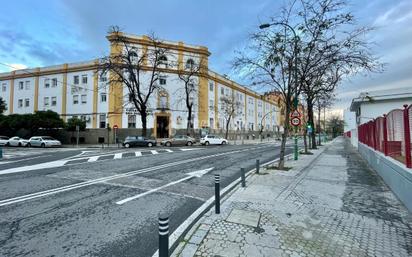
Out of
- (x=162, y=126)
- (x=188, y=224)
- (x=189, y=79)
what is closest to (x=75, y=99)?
(x=162, y=126)

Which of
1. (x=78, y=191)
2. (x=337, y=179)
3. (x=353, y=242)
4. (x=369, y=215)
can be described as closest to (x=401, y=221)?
(x=369, y=215)

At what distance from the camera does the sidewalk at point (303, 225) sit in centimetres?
402

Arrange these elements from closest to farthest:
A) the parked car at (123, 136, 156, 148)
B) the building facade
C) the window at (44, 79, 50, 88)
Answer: the parked car at (123, 136, 156, 148) < the building facade < the window at (44, 79, 50, 88)

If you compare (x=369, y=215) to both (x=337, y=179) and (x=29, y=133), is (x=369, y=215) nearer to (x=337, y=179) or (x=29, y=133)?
(x=337, y=179)

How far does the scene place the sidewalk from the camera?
402 cm

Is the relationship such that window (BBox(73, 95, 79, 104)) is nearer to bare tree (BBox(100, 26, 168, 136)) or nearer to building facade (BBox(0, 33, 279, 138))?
building facade (BBox(0, 33, 279, 138))

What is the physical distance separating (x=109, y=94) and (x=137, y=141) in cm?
1261

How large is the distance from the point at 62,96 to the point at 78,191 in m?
41.4

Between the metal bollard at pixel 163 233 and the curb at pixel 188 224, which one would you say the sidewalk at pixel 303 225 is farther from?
the metal bollard at pixel 163 233

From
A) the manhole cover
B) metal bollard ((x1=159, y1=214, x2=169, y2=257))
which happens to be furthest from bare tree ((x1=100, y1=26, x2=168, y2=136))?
metal bollard ((x1=159, y1=214, x2=169, y2=257))

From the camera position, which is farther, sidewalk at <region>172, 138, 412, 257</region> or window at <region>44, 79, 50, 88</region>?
window at <region>44, 79, 50, 88</region>

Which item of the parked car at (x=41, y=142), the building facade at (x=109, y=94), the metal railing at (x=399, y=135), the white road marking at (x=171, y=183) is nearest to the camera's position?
the metal railing at (x=399, y=135)

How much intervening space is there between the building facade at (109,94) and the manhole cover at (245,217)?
113 feet

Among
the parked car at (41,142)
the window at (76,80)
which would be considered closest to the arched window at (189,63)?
the window at (76,80)
